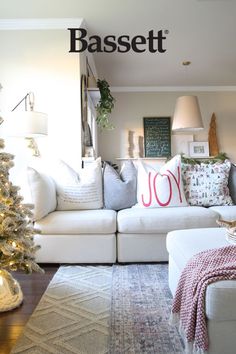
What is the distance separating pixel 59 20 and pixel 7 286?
9.93ft

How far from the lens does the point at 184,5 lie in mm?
3320

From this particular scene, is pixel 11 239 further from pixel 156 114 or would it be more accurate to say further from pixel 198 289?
pixel 156 114

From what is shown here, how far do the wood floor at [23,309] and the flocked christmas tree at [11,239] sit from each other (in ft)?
0.22

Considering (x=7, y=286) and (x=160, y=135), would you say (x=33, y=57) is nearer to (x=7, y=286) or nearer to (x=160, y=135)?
(x=7, y=286)

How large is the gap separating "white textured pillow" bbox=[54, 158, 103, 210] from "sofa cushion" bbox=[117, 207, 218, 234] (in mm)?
411

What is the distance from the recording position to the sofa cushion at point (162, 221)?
2539 millimetres

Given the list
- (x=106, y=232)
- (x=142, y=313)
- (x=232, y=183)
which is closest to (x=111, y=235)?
(x=106, y=232)

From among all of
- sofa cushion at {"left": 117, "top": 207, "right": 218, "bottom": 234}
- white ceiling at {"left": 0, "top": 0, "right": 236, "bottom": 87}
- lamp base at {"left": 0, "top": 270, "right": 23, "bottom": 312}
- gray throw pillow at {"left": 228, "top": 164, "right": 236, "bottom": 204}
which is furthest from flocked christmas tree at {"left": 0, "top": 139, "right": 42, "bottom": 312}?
white ceiling at {"left": 0, "top": 0, "right": 236, "bottom": 87}

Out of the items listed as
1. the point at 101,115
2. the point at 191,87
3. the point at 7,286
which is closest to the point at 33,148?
the point at 101,115

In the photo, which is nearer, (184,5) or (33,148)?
(184,5)

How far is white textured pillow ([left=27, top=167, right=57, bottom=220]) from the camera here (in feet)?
8.32

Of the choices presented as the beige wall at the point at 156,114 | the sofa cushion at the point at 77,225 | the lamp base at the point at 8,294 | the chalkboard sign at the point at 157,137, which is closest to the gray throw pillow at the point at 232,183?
the sofa cushion at the point at 77,225

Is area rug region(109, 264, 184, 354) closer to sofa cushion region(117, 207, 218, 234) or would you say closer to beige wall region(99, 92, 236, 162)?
sofa cushion region(117, 207, 218, 234)

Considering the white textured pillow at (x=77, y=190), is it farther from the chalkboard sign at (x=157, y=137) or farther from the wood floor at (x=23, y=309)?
the chalkboard sign at (x=157, y=137)
